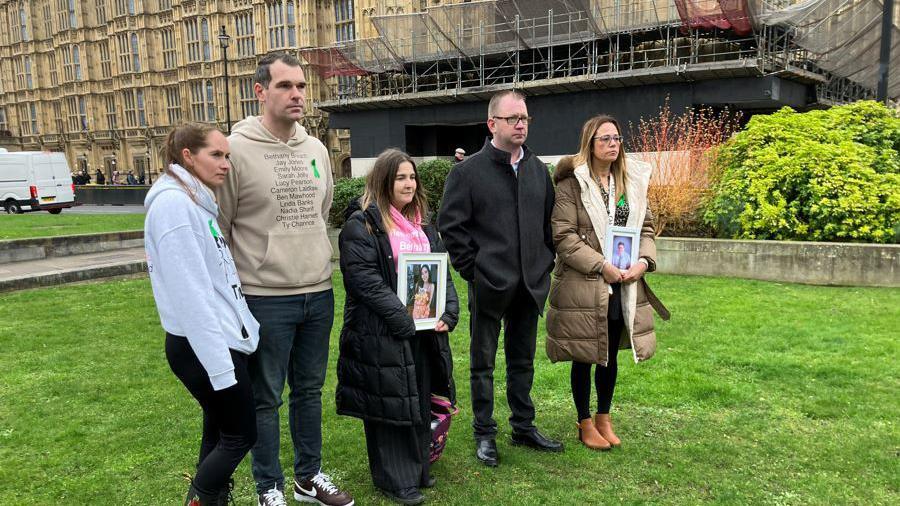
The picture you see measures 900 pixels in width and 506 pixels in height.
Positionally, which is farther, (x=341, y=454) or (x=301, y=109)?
(x=341, y=454)

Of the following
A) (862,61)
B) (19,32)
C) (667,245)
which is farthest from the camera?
(19,32)

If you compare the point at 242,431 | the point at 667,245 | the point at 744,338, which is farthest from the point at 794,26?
the point at 242,431

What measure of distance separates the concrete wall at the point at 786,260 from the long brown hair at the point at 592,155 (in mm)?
5949

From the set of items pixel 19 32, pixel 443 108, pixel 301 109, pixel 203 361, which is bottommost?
pixel 203 361

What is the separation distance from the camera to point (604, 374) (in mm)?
3838

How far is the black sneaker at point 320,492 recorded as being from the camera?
3.15 metres

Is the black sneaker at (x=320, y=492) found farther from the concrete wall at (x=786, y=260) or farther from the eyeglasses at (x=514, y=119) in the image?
the concrete wall at (x=786, y=260)

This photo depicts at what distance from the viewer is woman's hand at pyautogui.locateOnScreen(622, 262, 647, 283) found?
11.8ft

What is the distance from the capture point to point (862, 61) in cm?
2352

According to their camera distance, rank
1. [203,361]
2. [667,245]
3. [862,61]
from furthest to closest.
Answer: [862,61], [667,245], [203,361]

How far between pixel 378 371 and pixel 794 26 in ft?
67.5

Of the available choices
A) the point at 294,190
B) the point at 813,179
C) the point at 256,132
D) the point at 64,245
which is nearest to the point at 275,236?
the point at 294,190

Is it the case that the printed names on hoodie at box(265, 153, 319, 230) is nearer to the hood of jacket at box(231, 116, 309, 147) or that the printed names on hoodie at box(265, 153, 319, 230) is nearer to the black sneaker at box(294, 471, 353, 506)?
the hood of jacket at box(231, 116, 309, 147)

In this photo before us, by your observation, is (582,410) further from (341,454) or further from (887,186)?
(887,186)
